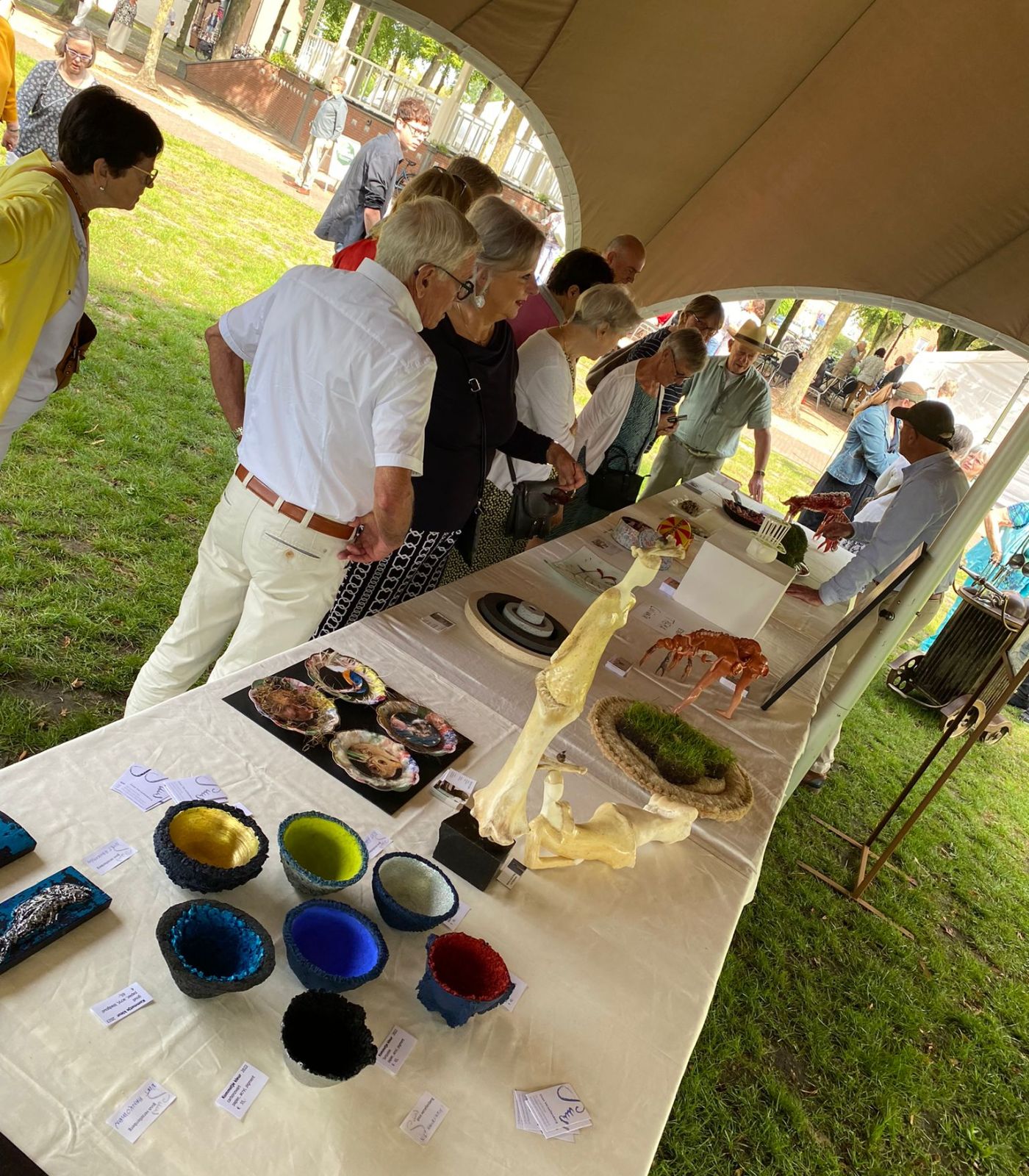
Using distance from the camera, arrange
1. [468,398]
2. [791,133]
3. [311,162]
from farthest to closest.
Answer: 1. [311,162]
2. [791,133]
3. [468,398]

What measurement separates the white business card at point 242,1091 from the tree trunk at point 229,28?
20.1m

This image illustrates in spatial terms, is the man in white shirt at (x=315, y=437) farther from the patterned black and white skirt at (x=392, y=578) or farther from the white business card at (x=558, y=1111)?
the white business card at (x=558, y=1111)

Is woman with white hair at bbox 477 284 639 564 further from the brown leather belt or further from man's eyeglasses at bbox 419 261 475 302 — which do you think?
the brown leather belt

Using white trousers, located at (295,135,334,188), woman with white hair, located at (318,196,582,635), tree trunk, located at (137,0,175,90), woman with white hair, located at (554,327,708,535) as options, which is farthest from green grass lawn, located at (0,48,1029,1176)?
tree trunk, located at (137,0,175,90)

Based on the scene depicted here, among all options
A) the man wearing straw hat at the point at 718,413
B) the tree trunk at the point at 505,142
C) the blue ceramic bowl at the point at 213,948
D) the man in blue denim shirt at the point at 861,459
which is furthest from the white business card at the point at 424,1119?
the tree trunk at the point at 505,142

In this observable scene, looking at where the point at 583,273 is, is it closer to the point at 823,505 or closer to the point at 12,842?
the point at 823,505

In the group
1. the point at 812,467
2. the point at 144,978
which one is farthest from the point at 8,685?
the point at 812,467

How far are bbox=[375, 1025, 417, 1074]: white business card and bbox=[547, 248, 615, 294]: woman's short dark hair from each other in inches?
109

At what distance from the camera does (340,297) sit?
1.63 metres

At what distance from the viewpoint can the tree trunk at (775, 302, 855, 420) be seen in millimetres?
14547

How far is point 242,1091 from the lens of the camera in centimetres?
81

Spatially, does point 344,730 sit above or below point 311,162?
below

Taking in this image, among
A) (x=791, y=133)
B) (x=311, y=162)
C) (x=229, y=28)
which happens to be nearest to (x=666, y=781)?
(x=791, y=133)

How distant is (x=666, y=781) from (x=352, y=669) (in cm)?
64
